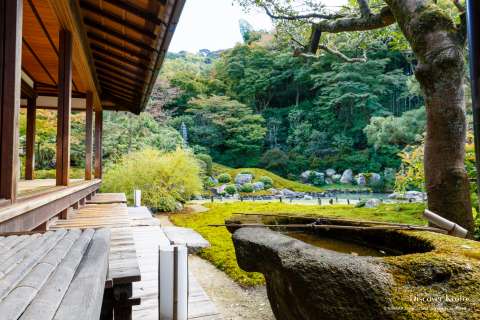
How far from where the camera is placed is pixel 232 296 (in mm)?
3357

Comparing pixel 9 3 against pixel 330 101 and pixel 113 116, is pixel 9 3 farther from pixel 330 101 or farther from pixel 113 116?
pixel 330 101

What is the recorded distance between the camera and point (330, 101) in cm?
2238

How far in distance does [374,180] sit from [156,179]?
14358 millimetres

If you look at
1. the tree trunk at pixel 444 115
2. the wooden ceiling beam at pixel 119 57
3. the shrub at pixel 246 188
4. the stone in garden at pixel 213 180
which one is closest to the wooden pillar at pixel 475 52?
the tree trunk at pixel 444 115

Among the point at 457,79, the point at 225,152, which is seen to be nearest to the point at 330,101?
the point at 225,152

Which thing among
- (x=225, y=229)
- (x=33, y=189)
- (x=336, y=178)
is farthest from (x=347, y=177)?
(x=33, y=189)

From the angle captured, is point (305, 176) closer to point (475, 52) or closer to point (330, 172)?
point (330, 172)

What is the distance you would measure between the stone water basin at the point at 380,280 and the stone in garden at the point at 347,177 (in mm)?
18741

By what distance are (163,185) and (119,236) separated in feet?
24.6

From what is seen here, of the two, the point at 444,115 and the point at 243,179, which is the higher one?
the point at 444,115

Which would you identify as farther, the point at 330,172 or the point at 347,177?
the point at 330,172

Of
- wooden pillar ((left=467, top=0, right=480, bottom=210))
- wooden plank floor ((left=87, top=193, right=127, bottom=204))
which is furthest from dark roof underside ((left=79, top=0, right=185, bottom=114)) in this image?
wooden pillar ((left=467, top=0, right=480, bottom=210))

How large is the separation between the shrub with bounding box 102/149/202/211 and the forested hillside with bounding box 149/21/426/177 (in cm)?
1062

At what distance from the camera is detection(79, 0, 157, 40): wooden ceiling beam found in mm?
3094
